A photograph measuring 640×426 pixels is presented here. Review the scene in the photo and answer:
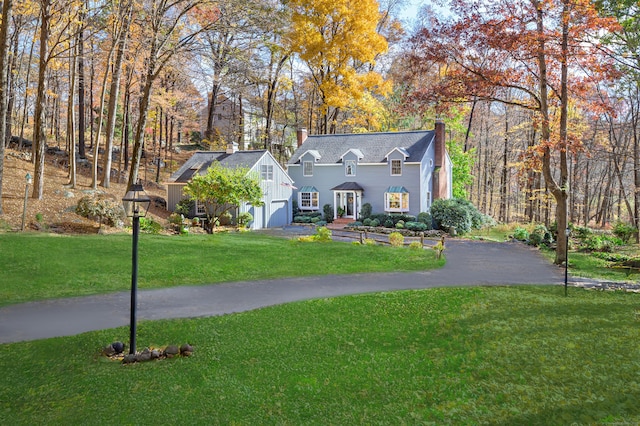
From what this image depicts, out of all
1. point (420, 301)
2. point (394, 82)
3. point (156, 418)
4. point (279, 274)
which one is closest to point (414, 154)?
point (394, 82)

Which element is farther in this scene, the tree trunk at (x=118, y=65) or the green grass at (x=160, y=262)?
the tree trunk at (x=118, y=65)

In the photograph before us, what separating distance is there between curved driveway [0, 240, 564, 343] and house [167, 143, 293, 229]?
50.2 ft

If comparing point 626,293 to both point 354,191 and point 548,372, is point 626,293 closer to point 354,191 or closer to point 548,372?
point 548,372

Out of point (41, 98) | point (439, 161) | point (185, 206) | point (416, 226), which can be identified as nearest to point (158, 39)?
Answer: point (41, 98)

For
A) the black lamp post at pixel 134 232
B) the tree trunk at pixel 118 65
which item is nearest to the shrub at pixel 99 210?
the tree trunk at pixel 118 65

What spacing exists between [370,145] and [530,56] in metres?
17.6

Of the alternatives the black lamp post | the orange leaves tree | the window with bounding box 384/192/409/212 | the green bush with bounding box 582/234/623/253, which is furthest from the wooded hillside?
the black lamp post

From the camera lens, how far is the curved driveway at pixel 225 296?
871 cm

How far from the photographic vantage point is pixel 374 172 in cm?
3219

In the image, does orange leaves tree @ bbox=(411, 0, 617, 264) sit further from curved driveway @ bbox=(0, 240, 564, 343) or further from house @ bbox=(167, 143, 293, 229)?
house @ bbox=(167, 143, 293, 229)

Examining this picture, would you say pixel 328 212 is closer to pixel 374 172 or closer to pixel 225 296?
pixel 374 172

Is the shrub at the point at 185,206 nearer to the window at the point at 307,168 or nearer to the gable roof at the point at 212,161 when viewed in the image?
the gable roof at the point at 212,161

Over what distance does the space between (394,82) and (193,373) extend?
122 ft

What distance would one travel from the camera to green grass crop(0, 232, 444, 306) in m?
11.6
